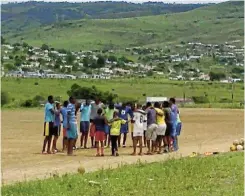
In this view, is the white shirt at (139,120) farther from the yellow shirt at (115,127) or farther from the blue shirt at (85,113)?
the blue shirt at (85,113)

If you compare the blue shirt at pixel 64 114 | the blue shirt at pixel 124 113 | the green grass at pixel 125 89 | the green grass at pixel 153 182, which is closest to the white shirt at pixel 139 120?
the blue shirt at pixel 124 113

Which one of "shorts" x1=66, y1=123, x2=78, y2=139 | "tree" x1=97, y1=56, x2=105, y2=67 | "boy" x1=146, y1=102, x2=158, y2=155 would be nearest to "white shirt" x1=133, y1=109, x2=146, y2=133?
"boy" x1=146, y1=102, x2=158, y2=155

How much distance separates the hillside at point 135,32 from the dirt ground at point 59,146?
12524 cm

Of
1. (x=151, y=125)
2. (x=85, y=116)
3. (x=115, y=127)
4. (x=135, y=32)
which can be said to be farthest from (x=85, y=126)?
(x=135, y=32)

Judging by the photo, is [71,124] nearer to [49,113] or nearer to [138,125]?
[49,113]

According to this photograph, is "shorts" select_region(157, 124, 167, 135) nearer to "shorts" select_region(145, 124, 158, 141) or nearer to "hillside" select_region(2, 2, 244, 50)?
"shorts" select_region(145, 124, 158, 141)

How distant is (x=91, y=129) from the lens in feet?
66.8

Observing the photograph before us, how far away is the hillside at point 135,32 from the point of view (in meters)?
166

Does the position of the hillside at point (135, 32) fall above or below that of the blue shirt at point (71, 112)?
above

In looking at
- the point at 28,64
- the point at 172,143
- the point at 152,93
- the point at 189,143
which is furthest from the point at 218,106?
the point at 28,64

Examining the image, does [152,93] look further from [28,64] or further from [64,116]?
[64,116]

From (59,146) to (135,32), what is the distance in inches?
6284

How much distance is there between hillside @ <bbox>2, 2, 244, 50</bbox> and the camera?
166 meters

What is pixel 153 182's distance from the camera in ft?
41.9
